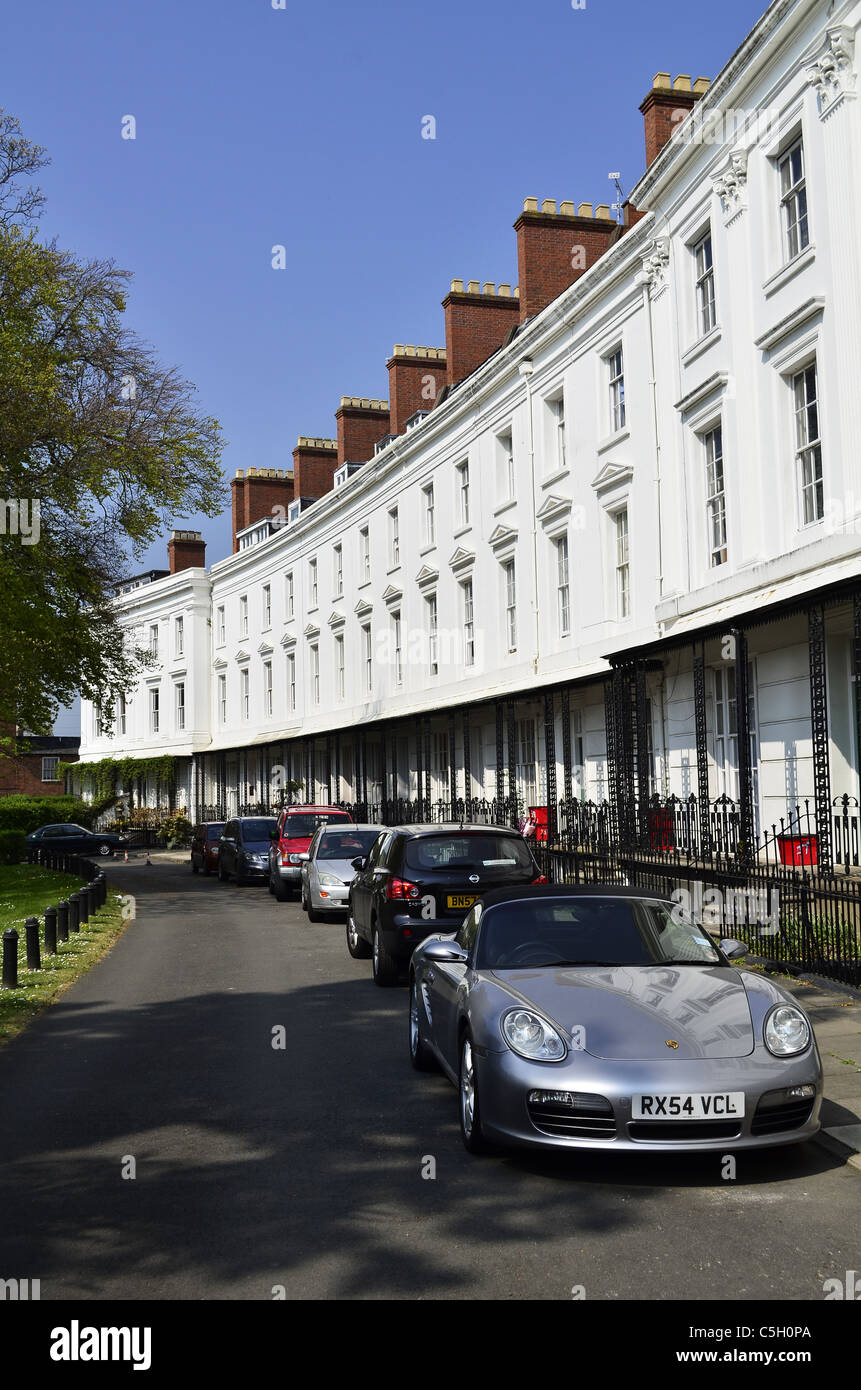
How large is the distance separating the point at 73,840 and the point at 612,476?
31.3 metres

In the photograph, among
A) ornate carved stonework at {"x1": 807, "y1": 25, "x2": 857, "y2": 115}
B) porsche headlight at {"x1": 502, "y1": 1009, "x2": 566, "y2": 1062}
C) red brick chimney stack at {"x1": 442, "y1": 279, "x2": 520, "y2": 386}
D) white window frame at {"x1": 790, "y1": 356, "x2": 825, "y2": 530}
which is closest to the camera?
porsche headlight at {"x1": 502, "y1": 1009, "x2": 566, "y2": 1062}

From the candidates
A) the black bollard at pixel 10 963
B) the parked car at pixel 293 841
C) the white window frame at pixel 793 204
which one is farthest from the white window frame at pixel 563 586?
the black bollard at pixel 10 963

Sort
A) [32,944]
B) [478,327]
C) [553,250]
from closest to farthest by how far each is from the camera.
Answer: [32,944]
[553,250]
[478,327]

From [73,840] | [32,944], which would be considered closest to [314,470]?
[73,840]

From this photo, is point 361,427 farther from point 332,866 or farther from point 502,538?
point 332,866

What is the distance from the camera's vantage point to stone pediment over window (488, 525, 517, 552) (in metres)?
29.2

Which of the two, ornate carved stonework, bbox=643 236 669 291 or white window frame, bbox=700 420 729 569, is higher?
ornate carved stonework, bbox=643 236 669 291

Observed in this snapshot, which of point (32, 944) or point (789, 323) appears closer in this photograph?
point (32, 944)

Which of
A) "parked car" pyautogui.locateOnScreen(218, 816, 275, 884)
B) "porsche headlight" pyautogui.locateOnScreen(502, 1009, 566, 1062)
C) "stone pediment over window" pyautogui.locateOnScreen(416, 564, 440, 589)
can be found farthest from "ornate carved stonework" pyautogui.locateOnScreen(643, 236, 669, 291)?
"porsche headlight" pyautogui.locateOnScreen(502, 1009, 566, 1062)

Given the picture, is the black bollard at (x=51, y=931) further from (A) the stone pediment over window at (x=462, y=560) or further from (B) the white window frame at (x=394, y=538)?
(B) the white window frame at (x=394, y=538)

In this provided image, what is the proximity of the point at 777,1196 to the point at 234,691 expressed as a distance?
50599mm

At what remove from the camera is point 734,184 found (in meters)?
19.0

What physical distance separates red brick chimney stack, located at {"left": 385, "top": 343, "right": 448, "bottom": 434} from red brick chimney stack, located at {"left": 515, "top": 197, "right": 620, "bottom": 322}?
9.44m

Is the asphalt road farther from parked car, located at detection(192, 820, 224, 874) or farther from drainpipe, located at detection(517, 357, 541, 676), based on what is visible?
parked car, located at detection(192, 820, 224, 874)
